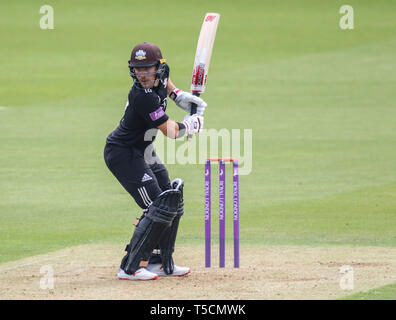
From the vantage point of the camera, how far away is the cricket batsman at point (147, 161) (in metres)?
7.14

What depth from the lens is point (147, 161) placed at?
754 cm

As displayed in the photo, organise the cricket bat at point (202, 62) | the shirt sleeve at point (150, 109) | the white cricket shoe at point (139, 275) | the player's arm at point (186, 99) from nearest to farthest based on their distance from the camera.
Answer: the shirt sleeve at point (150, 109)
the white cricket shoe at point (139, 275)
the player's arm at point (186, 99)
the cricket bat at point (202, 62)

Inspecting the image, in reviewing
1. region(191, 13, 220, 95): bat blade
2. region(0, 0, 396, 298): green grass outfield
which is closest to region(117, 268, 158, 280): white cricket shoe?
region(0, 0, 396, 298): green grass outfield

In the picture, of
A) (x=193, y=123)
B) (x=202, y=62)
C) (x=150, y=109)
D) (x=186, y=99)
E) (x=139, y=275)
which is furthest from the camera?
(x=202, y=62)

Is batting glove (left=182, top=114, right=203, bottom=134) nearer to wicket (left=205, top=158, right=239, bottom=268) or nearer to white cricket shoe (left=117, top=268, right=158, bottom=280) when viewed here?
wicket (left=205, top=158, right=239, bottom=268)

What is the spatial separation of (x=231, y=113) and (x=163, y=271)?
11219mm

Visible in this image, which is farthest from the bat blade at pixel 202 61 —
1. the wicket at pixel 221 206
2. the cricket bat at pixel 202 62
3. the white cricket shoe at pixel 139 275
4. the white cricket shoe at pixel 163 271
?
the white cricket shoe at pixel 139 275

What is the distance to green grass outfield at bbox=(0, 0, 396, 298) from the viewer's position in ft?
33.6

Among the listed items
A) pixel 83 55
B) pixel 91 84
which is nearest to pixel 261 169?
pixel 91 84

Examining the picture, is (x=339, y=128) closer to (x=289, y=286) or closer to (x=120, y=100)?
(x=120, y=100)

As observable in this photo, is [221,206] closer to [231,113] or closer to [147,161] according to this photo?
[147,161]

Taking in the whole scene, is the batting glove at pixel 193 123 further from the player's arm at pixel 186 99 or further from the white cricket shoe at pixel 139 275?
the white cricket shoe at pixel 139 275

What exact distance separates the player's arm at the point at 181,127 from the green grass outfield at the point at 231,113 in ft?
6.79

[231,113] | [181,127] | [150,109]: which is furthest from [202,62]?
[231,113]
